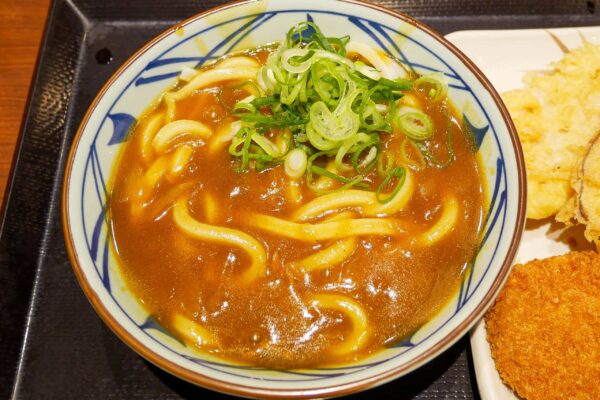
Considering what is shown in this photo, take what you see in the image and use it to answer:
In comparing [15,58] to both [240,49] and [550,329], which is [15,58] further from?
[550,329]

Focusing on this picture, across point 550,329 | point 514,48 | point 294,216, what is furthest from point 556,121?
point 294,216

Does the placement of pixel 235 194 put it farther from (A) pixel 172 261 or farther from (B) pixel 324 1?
(B) pixel 324 1

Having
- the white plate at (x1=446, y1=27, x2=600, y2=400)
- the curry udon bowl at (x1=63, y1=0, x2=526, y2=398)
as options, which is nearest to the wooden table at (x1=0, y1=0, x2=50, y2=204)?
the curry udon bowl at (x1=63, y1=0, x2=526, y2=398)

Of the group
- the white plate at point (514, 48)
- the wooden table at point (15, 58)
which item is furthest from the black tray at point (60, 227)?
the wooden table at point (15, 58)

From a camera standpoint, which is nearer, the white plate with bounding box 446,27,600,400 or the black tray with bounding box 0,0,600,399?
the black tray with bounding box 0,0,600,399

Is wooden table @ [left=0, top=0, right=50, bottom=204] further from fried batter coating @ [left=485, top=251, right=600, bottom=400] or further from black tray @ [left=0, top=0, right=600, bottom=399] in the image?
fried batter coating @ [left=485, top=251, right=600, bottom=400]

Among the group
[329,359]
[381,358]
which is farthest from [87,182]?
[381,358]
